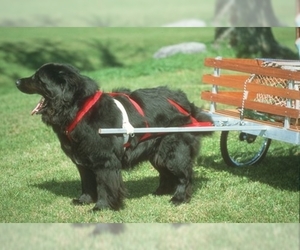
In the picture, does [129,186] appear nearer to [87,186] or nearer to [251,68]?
[87,186]

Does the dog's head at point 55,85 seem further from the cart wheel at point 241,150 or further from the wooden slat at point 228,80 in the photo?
the cart wheel at point 241,150

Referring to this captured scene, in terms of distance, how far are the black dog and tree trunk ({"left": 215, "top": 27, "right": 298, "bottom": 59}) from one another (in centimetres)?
301

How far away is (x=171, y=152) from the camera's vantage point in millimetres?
5062

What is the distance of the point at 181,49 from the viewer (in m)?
6.99

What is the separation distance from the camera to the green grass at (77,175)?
479 centimetres

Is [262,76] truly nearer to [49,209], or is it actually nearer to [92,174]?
[92,174]

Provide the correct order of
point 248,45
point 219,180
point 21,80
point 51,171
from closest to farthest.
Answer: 1. point 21,80
2. point 51,171
3. point 219,180
4. point 248,45

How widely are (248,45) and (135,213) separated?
13.2 feet

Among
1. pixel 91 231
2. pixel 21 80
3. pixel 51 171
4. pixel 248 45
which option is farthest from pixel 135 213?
pixel 248 45

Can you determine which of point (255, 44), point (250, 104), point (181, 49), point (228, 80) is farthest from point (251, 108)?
point (255, 44)

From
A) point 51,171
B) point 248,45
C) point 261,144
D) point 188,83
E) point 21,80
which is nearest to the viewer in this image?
point 21,80

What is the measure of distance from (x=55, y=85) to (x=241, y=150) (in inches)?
72.2

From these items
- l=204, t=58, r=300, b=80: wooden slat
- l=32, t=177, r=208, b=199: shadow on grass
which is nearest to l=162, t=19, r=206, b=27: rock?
l=204, t=58, r=300, b=80: wooden slat

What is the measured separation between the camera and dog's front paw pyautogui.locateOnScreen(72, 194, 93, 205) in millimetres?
4910
